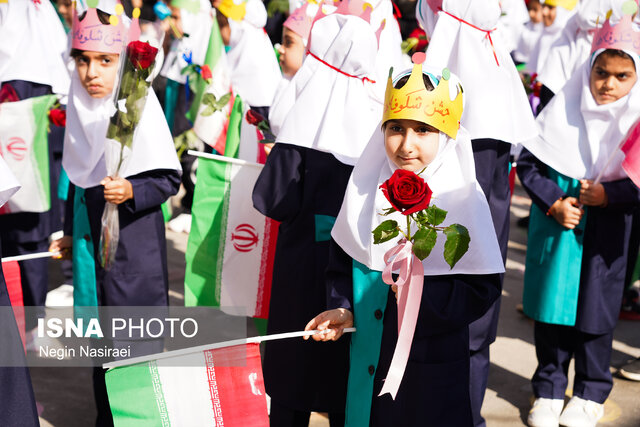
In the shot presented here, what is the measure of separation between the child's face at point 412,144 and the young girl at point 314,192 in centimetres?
71

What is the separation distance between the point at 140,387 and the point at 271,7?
9350mm

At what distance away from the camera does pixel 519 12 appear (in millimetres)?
10430

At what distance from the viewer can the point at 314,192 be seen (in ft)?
12.1

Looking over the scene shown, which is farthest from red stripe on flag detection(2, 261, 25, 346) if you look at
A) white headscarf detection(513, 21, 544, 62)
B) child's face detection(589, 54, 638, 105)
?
white headscarf detection(513, 21, 544, 62)

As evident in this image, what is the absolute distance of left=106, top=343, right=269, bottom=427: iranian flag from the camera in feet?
9.05

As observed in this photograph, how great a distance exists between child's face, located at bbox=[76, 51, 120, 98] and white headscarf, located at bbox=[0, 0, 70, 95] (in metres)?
1.87

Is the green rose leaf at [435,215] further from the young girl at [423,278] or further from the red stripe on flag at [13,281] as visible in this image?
the red stripe on flag at [13,281]

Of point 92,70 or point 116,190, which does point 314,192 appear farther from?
point 92,70

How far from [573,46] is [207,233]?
3.61 meters

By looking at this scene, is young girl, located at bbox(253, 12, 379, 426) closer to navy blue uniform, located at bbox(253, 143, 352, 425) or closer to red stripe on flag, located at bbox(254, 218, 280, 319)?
navy blue uniform, located at bbox(253, 143, 352, 425)

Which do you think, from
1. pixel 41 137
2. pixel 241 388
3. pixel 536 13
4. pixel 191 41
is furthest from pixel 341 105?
pixel 536 13

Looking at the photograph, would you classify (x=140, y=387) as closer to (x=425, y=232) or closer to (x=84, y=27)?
(x=425, y=232)

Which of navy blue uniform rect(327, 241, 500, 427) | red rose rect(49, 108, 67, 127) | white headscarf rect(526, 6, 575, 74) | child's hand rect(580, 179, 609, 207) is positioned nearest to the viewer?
navy blue uniform rect(327, 241, 500, 427)

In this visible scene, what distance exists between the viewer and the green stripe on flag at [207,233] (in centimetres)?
451
